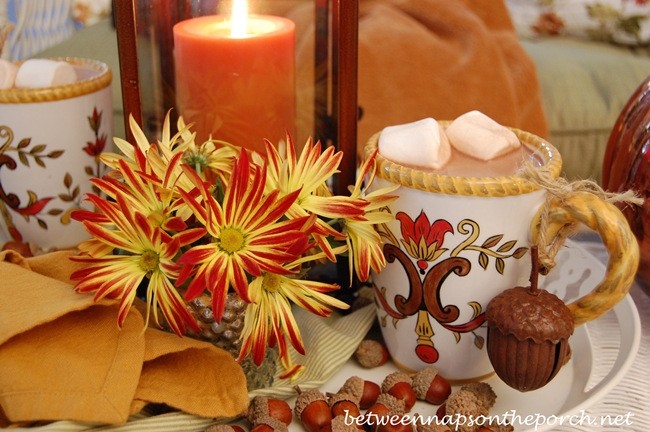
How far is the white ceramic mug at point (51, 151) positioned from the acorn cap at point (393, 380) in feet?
1.03

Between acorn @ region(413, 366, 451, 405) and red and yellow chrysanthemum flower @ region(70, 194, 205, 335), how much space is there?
0.58 ft

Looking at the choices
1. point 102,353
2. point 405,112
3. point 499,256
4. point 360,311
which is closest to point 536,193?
point 499,256

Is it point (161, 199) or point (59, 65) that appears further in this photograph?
point (59, 65)

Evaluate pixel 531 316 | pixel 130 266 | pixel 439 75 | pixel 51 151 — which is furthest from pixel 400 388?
pixel 439 75

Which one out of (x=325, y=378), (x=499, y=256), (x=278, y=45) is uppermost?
(x=278, y=45)

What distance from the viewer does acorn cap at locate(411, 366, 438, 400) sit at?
48cm

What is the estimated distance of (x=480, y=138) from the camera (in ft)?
1.59

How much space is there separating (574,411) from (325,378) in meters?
0.18

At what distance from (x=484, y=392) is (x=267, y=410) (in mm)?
160

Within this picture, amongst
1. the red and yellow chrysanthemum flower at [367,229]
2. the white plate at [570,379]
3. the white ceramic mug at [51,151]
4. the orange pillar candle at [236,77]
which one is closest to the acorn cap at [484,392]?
the white plate at [570,379]

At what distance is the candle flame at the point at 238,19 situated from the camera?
50cm

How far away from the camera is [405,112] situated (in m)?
1.05

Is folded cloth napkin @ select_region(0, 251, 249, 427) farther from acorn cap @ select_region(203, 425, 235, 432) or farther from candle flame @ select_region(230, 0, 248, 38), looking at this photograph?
candle flame @ select_region(230, 0, 248, 38)

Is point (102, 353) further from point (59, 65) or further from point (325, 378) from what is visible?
point (59, 65)
